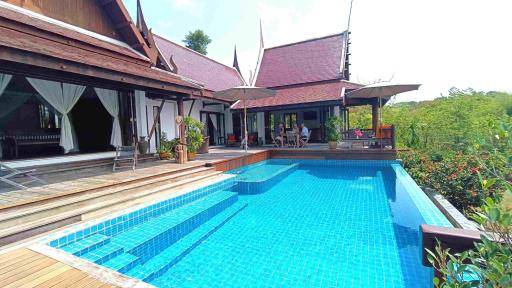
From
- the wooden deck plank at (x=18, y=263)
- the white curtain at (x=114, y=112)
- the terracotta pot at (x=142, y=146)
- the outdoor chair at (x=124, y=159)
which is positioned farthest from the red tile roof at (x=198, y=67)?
the wooden deck plank at (x=18, y=263)

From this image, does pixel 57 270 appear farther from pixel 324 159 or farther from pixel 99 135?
pixel 324 159

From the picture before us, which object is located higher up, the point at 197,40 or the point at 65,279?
the point at 197,40

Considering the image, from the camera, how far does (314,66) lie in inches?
618

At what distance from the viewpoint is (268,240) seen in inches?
151

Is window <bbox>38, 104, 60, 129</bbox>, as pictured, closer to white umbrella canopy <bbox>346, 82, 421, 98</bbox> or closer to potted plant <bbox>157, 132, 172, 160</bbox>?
potted plant <bbox>157, 132, 172, 160</bbox>

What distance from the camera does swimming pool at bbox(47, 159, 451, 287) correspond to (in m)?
2.94

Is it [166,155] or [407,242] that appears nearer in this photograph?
[407,242]

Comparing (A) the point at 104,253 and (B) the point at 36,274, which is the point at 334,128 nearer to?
(A) the point at 104,253

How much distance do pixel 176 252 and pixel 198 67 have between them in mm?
12785

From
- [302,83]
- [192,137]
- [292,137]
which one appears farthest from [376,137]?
[192,137]

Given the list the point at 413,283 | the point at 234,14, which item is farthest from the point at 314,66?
the point at 413,283

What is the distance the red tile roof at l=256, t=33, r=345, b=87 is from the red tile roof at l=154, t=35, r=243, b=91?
241 cm

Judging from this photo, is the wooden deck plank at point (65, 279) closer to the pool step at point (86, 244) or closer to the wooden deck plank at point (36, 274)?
the wooden deck plank at point (36, 274)

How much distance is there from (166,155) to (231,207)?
13.3 ft
